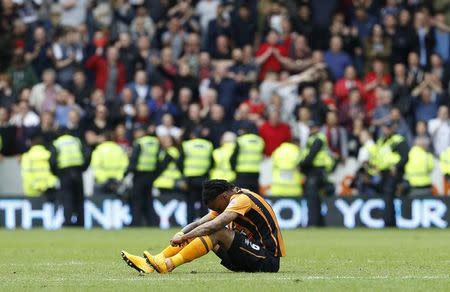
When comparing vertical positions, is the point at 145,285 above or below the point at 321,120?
below

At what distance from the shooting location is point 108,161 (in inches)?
1137

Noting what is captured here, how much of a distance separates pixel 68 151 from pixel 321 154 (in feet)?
17.0

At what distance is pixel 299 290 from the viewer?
1266 cm

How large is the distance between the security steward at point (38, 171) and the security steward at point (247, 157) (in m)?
4.16

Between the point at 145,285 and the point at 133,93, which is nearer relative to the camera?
the point at 145,285

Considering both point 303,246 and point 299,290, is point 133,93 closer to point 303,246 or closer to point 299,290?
point 303,246

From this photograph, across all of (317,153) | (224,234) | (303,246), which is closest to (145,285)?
(224,234)

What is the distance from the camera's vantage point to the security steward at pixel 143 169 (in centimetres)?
2817

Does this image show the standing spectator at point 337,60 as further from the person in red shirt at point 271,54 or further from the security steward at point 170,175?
the security steward at point 170,175

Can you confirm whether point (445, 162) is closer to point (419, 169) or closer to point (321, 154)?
point (419, 169)

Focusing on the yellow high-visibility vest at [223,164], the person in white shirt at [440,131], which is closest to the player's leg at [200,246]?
the yellow high-visibility vest at [223,164]

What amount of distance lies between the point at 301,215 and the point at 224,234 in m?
14.6

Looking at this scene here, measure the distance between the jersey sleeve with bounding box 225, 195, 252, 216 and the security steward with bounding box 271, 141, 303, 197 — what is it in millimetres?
13480

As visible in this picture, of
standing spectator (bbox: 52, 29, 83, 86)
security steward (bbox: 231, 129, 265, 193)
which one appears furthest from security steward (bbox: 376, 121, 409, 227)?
standing spectator (bbox: 52, 29, 83, 86)
